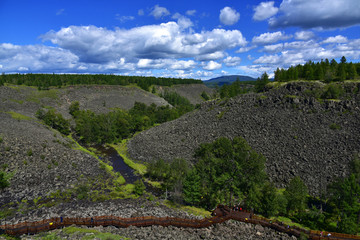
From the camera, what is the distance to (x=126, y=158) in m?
76.3

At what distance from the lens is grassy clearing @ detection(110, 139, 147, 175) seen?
6619 cm

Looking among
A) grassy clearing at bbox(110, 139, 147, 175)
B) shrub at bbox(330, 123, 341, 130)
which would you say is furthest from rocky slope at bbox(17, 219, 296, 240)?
shrub at bbox(330, 123, 341, 130)

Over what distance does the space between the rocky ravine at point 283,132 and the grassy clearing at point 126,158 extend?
258 centimetres

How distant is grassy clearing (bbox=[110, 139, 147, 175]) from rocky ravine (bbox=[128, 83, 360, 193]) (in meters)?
2.58

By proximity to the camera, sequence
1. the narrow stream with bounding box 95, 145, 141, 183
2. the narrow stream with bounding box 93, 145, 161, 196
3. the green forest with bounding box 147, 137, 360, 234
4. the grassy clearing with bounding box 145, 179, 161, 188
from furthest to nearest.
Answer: the narrow stream with bounding box 95, 145, 141, 183 < the grassy clearing with bounding box 145, 179, 161, 188 < the narrow stream with bounding box 93, 145, 161, 196 < the green forest with bounding box 147, 137, 360, 234

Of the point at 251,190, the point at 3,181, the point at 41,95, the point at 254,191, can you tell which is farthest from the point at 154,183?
the point at 41,95

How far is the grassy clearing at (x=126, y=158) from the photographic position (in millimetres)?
66188

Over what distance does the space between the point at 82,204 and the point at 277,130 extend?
175 ft

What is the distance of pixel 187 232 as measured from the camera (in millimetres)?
34438

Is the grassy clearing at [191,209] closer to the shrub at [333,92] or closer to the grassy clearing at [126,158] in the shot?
the grassy clearing at [126,158]

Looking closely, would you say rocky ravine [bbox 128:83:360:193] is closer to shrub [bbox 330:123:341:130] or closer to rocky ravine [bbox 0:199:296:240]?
shrub [bbox 330:123:341:130]

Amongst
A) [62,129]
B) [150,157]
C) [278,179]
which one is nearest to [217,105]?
[150,157]

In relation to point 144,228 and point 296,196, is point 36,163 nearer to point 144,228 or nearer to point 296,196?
point 144,228

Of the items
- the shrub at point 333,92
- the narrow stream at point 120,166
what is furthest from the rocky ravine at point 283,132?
the narrow stream at point 120,166
